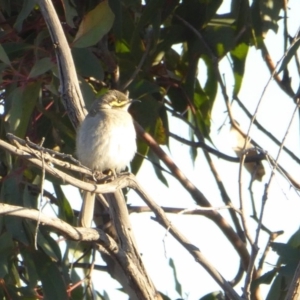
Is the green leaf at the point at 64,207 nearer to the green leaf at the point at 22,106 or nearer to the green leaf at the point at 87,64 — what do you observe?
the green leaf at the point at 22,106

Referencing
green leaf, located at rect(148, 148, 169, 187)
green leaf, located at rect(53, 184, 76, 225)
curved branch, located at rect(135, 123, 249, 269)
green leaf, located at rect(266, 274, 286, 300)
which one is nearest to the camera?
green leaf, located at rect(266, 274, 286, 300)

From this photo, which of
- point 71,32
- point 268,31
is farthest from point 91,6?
point 268,31

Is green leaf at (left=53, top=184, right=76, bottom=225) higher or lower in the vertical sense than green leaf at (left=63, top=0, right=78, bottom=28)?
lower

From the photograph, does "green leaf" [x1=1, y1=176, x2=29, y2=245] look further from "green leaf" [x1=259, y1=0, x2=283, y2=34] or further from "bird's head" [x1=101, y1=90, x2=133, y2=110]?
"green leaf" [x1=259, y1=0, x2=283, y2=34]

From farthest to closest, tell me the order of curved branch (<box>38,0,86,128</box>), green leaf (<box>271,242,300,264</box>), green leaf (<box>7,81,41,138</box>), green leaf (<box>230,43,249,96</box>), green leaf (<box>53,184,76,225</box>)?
green leaf (<box>230,43,249,96</box>) → green leaf (<box>53,184,76,225</box>) → green leaf (<box>7,81,41,138</box>) → green leaf (<box>271,242,300,264</box>) → curved branch (<box>38,0,86,128</box>)

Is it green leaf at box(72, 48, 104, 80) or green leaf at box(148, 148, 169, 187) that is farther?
green leaf at box(148, 148, 169, 187)

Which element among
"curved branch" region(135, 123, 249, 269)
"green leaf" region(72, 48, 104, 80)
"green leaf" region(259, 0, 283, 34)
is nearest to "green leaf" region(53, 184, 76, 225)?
"curved branch" region(135, 123, 249, 269)

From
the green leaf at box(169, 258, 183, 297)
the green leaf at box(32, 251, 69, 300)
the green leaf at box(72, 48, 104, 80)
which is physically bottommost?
the green leaf at box(32, 251, 69, 300)

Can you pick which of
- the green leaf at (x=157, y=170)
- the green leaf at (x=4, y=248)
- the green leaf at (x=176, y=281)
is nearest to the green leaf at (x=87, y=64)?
the green leaf at (x=4, y=248)

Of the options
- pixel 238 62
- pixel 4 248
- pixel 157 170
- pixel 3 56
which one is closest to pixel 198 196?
pixel 157 170

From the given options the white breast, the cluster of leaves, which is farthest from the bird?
the cluster of leaves
